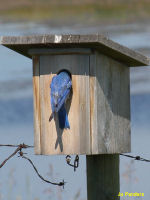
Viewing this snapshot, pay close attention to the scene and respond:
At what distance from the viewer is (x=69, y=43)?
20.5ft

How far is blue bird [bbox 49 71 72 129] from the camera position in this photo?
20.5 feet

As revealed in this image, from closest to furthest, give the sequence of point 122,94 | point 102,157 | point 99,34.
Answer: point 99,34, point 102,157, point 122,94

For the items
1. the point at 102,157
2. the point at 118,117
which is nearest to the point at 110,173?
the point at 102,157

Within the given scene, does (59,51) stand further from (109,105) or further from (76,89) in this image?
(109,105)

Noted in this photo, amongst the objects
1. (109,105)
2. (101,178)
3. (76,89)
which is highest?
(76,89)

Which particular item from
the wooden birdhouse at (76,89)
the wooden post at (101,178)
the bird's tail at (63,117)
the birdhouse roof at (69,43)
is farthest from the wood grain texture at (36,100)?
the wooden post at (101,178)

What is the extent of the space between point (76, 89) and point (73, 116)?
244 millimetres

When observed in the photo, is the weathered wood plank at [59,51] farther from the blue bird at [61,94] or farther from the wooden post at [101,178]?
the wooden post at [101,178]

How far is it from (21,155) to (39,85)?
0.68 m

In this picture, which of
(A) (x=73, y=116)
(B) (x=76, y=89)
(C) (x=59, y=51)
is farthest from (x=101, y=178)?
(C) (x=59, y=51)

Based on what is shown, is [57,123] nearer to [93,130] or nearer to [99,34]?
[93,130]

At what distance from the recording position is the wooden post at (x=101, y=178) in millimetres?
6500

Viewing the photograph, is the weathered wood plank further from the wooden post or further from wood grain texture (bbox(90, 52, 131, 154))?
the wooden post

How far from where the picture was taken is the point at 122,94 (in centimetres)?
709
